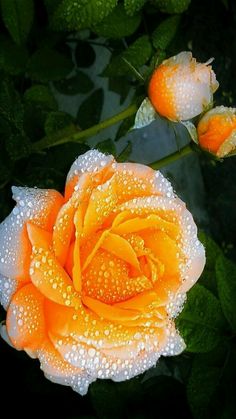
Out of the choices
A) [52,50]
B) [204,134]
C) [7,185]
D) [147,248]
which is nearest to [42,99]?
[52,50]

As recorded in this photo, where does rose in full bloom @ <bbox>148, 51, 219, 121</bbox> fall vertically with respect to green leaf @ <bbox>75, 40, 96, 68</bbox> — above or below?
above

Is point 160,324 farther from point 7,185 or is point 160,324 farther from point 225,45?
point 225,45

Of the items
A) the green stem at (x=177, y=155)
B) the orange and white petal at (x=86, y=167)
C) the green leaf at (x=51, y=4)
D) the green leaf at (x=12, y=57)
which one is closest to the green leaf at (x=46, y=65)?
the green leaf at (x=12, y=57)

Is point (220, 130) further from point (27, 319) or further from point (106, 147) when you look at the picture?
point (27, 319)

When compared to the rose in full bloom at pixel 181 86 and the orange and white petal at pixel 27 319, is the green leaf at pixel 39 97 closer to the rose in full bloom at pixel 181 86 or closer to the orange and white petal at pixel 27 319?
the rose in full bloom at pixel 181 86

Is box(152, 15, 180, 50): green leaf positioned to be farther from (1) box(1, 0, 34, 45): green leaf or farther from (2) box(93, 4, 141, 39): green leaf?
(1) box(1, 0, 34, 45): green leaf

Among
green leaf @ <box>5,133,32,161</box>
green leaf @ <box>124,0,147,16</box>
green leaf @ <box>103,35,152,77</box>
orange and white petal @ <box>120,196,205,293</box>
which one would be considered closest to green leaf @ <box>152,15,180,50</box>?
green leaf @ <box>103,35,152,77</box>

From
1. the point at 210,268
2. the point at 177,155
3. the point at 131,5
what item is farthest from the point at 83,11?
the point at 210,268
